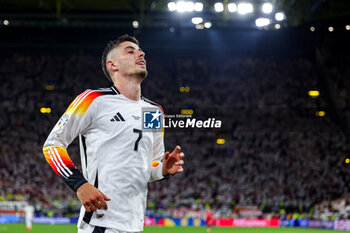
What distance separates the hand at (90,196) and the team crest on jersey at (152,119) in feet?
2.14

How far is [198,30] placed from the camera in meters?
34.3

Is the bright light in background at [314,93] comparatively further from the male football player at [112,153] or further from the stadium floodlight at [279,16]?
the male football player at [112,153]

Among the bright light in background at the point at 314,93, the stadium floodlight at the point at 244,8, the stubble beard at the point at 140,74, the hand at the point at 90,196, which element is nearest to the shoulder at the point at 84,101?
the stubble beard at the point at 140,74

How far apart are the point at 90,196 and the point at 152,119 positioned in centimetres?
87

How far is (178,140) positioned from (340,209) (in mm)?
10603

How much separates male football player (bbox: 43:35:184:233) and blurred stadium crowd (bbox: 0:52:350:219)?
1902 cm

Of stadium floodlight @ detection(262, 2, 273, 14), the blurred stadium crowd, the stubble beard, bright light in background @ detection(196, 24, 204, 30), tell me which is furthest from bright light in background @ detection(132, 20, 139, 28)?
the stubble beard

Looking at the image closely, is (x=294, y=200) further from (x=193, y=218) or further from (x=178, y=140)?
(x=178, y=140)

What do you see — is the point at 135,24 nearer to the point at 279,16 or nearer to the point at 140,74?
the point at 279,16

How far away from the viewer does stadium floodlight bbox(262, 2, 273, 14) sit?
998 inches

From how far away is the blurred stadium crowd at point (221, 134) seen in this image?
83.8 feet

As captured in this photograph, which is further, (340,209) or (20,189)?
(20,189)

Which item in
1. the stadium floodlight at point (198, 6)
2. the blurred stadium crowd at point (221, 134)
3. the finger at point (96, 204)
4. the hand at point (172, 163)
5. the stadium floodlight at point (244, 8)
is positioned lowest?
the finger at point (96, 204)

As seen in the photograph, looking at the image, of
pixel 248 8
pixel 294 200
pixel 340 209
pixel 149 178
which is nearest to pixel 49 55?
pixel 248 8
